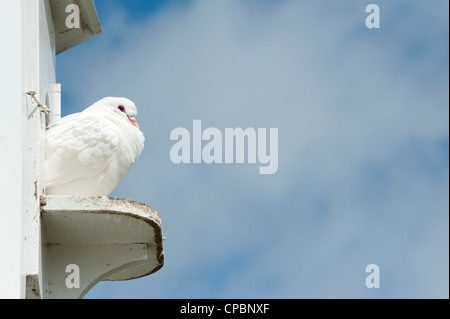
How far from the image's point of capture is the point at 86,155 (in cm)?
1221

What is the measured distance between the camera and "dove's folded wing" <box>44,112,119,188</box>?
1205cm

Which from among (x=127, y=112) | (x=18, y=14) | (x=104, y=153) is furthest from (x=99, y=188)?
(x=18, y=14)

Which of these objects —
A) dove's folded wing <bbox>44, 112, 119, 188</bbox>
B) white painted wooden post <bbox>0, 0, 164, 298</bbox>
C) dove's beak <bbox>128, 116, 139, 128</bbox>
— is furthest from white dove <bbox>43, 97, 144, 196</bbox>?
dove's beak <bbox>128, 116, 139, 128</bbox>

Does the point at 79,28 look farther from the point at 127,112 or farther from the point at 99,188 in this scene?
the point at 99,188

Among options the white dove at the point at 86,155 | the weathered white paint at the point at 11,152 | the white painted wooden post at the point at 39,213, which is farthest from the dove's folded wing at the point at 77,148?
the weathered white paint at the point at 11,152

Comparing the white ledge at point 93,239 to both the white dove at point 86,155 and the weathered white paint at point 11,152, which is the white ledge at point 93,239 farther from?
the weathered white paint at point 11,152

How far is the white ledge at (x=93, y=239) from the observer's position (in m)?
11.3

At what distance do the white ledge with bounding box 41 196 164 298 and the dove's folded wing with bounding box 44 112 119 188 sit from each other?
64 cm

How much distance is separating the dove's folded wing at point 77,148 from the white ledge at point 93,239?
64cm

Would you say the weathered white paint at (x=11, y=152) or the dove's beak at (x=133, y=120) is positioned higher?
the dove's beak at (x=133, y=120)

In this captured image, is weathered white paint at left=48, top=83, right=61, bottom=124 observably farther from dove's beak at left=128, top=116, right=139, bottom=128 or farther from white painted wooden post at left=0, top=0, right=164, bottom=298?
dove's beak at left=128, top=116, right=139, bottom=128

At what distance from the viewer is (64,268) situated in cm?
1195
